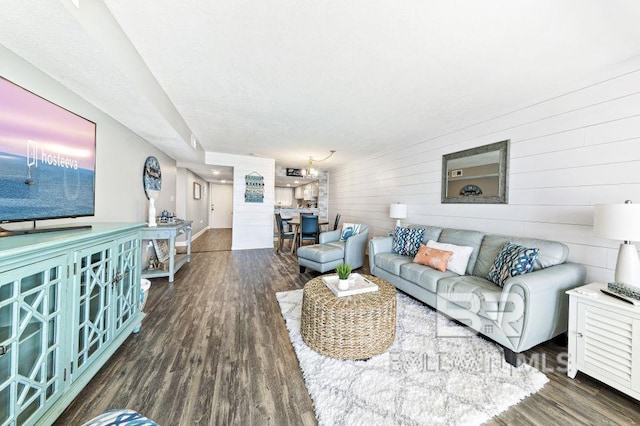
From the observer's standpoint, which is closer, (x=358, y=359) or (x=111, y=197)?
(x=358, y=359)

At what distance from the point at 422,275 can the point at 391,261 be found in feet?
1.85

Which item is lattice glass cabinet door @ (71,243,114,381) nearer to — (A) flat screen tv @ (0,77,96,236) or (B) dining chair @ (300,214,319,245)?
(A) flat screen tv @ (0,77,96,236)

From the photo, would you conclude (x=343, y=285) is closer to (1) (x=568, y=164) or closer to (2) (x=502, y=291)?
(2) (x=502, y=291)

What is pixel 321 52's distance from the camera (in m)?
1.88

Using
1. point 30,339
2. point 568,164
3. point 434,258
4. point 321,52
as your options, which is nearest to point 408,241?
point 434,258

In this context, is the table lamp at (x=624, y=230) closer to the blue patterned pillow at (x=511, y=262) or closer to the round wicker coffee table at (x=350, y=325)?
the blue patterned pillow at (x=511, y=262)

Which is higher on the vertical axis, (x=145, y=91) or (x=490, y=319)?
(x=145, y=91)

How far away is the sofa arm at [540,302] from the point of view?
1.71 meters

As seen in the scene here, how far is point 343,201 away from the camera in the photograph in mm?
6914

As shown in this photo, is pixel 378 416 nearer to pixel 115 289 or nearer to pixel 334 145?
pixel 115 289

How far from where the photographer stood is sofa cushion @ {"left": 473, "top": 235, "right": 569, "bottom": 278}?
212cm

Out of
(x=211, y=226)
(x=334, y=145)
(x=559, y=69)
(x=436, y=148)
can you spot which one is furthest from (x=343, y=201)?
(x=211, y=226)

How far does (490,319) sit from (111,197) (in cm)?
416

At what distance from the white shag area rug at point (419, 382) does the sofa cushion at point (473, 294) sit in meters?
0.31
